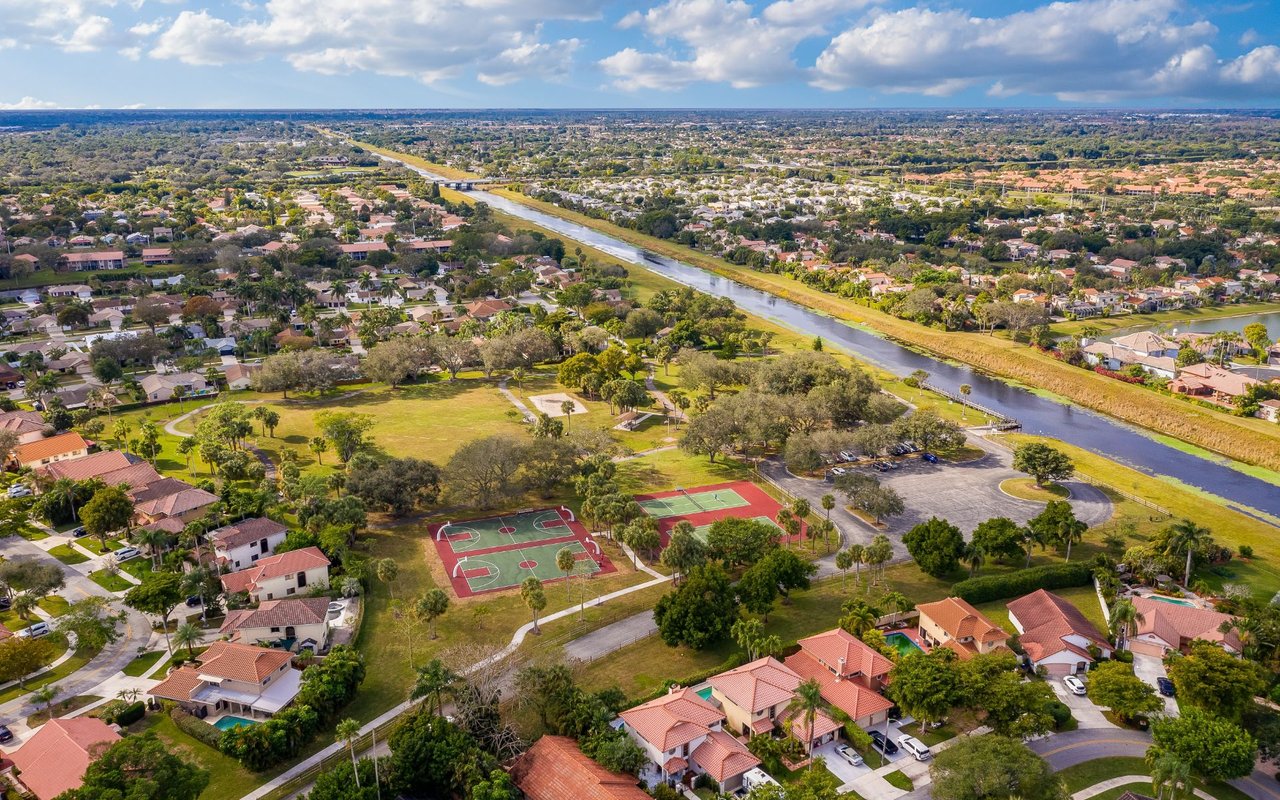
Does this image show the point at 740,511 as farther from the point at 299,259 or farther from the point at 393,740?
the point at 299,259

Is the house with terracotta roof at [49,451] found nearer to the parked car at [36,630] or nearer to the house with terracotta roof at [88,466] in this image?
the house with terracotta roof at [88,466]

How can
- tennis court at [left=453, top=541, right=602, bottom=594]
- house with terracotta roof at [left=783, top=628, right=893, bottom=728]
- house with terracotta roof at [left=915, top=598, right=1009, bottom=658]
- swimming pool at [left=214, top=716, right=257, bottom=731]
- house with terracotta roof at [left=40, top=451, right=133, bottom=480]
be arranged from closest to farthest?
1. swimming pool at [left=214, top=716, right=257, bottom=731]
2. house with terracotta roof at [left=783, top=628, right=893, bottom=728]
3. house with terracotta roof at [left=915, top=598, right=1009, bottom=658]
4. tennis court at [left=453, top=541, right=602, bottom=594]
5. house with terracotta roof at [left=40, top=451, right=133, bottom=480]

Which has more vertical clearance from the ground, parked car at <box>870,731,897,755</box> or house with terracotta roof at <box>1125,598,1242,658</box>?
house with terracotta roof at <box>1125,598,1242,658</box>

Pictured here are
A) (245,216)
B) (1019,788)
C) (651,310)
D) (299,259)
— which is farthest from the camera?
(245,216)

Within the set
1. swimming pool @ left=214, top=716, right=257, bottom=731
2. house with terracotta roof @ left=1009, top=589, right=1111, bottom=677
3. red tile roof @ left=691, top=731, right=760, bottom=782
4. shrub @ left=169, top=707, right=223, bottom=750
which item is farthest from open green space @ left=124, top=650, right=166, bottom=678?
house with terracotta roof @ left=1009, top=589, right=1111, bottom=677

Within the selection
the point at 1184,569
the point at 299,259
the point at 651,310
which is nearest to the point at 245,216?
the point at 299,259

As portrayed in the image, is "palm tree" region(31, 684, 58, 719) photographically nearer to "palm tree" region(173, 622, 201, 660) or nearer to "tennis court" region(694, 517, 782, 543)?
"palm tree" region(173, 622, 201, 660)

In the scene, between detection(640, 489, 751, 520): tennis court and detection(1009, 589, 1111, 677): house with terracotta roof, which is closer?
detection(1009, 589, 1111, 677): house with terracotta roof

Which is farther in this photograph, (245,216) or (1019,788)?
(245,216)

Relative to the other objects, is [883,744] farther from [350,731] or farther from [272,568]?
[272,568]
